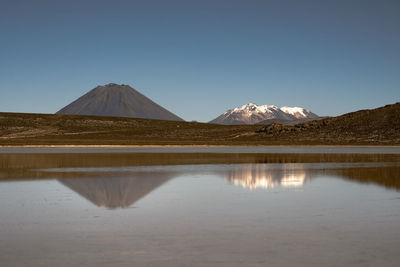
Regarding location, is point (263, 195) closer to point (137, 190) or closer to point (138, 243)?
point (137, 190)

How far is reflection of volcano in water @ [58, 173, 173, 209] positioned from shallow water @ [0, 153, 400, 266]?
4 cm

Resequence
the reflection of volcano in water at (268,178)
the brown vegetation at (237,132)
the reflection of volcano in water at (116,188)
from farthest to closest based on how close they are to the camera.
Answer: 1. the brown vegetation at (237,132)
2. the reflection of volcano in water at (268,178)
3. the reflection of volcano in water at (116,188)

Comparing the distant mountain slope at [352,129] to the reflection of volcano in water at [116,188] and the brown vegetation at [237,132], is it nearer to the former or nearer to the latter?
the brown vegetation at [237,132]

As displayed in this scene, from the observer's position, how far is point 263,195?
48.3 ft

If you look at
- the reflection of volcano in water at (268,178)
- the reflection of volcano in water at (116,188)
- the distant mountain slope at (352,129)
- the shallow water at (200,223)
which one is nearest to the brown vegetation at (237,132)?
the distant mountain slope at (352,129)

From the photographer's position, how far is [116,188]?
645 inches

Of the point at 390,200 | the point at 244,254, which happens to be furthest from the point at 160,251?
the point at 390,200

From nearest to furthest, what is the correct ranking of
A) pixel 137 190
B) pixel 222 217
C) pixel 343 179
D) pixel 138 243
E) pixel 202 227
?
1. pixel 138 243
2. pixel 202 227
3. pixel 222 217
4. pixel 137 190
5. pixel 343 179

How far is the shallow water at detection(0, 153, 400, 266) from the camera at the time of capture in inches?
301

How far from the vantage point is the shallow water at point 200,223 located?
7.65 meters

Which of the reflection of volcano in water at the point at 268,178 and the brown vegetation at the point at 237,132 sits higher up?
the brown vegetation at the point at 237,132

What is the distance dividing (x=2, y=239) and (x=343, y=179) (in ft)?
48.2

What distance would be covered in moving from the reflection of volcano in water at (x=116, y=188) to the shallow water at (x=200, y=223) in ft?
0.12

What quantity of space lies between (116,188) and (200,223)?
22.0 feet
